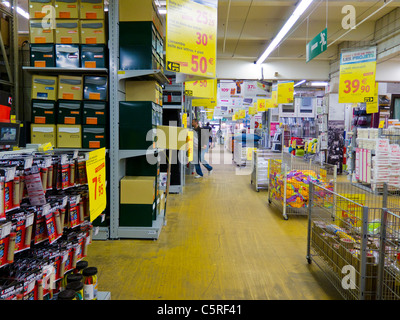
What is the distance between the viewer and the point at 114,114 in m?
4.54

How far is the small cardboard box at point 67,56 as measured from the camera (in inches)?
174

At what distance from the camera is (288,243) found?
15.1ft

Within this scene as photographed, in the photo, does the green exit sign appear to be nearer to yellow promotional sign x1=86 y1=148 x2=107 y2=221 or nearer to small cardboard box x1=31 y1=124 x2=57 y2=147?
small cardboard box x1=31 y1=124 x2=57 y2=147

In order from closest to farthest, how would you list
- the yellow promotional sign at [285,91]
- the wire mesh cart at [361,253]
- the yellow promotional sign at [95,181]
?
the yellow promotional sign at [95,181], the wire mesh cart at [361,253], the yellow promotional sign at [285,91]

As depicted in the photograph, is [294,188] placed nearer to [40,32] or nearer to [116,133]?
[116,133]

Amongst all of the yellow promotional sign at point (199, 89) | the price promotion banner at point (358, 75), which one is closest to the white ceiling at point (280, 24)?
the price promotion banner at point (358, 75)

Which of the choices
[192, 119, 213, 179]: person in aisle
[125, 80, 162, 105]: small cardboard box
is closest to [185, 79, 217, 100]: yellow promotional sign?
[192, 119, 213, 179]: person in aisle

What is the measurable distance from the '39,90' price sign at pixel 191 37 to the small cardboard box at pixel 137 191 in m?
1.63

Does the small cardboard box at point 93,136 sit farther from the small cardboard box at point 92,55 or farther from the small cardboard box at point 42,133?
the small cardboard box at point 92,55

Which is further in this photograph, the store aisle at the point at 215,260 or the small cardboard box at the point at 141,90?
the small cardboard box at the point at 141,90

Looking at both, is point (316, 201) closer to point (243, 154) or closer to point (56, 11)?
point (56, 11)

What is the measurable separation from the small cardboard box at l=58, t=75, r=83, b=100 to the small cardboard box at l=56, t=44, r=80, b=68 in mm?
166

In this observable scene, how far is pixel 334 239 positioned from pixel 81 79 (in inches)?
149

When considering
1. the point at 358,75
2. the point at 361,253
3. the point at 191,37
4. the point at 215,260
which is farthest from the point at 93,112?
the point at 358,75
